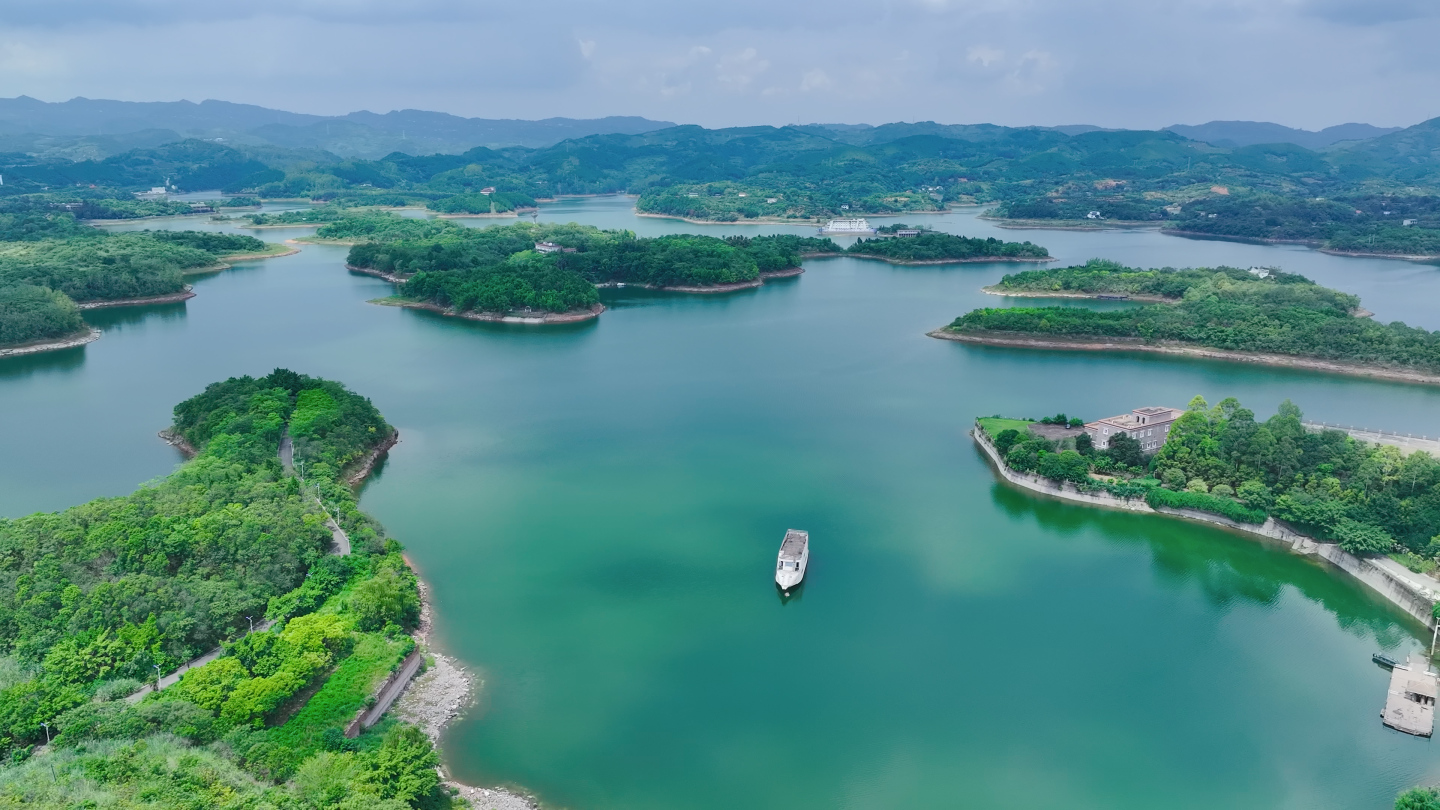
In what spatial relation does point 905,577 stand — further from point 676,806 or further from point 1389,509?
point 1389,509

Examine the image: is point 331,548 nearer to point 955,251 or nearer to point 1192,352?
point 1192,352

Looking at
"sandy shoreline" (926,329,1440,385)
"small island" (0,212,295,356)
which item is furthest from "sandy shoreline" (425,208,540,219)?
"sandy shoreline" (926,329,1440,385)

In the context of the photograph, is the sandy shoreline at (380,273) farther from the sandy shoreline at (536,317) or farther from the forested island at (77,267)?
the forested island at (77,267)

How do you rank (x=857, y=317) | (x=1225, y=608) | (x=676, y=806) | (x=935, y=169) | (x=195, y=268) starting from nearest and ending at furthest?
(x=676, y=806)
(x=1225, y=608)
(x=857, y=317)
(x=195, y=268)
(x=935, y=169)

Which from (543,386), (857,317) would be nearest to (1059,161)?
(857,317)

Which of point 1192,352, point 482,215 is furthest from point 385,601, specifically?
point 482,215
